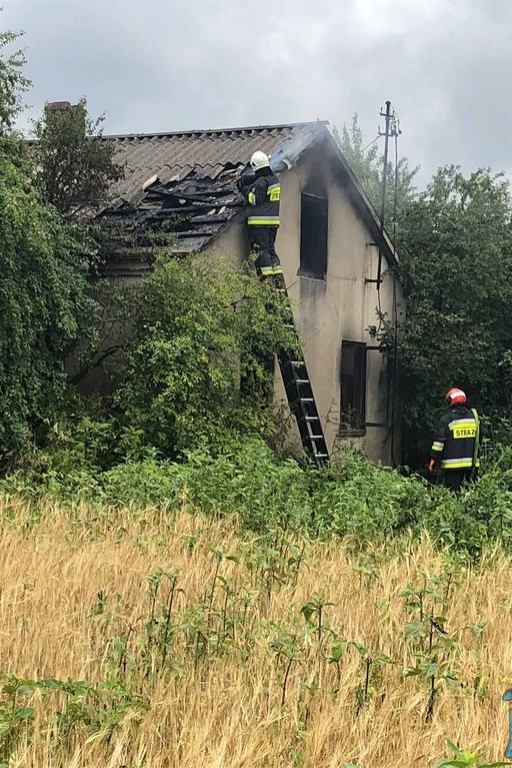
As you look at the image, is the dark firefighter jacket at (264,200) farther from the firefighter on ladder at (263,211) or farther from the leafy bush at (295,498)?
the leafy bush at (295,498)

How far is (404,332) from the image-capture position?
16812mm

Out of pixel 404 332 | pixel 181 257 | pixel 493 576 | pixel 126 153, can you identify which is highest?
pixel 126 153

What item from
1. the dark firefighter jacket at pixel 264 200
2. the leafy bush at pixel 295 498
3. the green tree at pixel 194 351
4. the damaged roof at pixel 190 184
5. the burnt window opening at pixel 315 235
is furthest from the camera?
the burnt window opening at pixel 315 235

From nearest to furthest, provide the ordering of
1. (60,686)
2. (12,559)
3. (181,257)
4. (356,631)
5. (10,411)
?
(60,686), (356,631), (12,559), (10,411), (181,257)

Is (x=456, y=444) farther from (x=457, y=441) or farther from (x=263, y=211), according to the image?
(x=263, y=211)

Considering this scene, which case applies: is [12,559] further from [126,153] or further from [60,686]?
[126,153]

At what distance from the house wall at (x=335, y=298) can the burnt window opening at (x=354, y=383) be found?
0.47 feet

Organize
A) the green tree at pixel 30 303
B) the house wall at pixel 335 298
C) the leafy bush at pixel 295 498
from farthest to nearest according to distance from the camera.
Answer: the house wall at pixel 335 298 < the green tree at pixel 30 303 < the leafy bush at pixel 295 498

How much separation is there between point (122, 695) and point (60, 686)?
0.81 ft

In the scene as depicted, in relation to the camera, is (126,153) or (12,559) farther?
(126,153)

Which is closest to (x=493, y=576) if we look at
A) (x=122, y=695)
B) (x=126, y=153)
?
(x=122, y=695)

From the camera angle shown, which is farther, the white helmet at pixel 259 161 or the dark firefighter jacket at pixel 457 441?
the white helmet at pixel 259 161

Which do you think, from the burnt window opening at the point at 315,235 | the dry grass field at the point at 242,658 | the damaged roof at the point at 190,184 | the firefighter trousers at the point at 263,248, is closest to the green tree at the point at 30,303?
the damaged roof at the point at 190,184

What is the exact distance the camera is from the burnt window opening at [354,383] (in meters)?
16.7
